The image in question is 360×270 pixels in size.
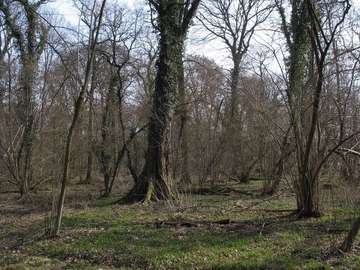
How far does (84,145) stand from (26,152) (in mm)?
2421

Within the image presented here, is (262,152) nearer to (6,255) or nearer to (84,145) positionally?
(84,145)

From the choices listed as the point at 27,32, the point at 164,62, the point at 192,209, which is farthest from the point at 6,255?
the point at 27,32

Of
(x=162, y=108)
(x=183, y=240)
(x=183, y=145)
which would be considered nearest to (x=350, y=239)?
(x=183, y=240)

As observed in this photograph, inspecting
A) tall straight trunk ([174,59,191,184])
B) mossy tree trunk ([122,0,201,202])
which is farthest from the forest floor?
tall straight trunk ([174,59,191,184])

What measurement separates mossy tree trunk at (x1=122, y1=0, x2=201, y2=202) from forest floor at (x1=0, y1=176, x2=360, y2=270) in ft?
5.42

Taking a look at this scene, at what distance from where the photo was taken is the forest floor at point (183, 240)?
5828 millimetres

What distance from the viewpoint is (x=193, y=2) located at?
14.0 meters

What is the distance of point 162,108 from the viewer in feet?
39.2

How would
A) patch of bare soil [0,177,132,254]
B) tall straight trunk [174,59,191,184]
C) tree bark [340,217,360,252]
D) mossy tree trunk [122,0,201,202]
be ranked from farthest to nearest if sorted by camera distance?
1. tall straight trunk [174,59,191,184]
2. mossy tree trunk [122,0,201,202]
3. patch of bare soil [0,177,132,254]
4. tree bark [340,217,360,252]

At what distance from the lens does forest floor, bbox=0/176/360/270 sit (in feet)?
19.1

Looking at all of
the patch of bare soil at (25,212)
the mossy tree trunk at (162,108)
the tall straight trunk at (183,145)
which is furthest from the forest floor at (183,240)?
the tall straight trunk at (183,145)

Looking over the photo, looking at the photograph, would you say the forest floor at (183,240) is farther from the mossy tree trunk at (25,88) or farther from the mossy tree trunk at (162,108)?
the mossy tree trunk at (25,88)

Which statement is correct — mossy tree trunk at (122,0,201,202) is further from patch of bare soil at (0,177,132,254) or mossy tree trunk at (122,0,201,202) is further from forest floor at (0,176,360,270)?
patch of bare soil at (0,177,132,254)

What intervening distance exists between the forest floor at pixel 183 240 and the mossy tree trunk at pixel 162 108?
165 cm
